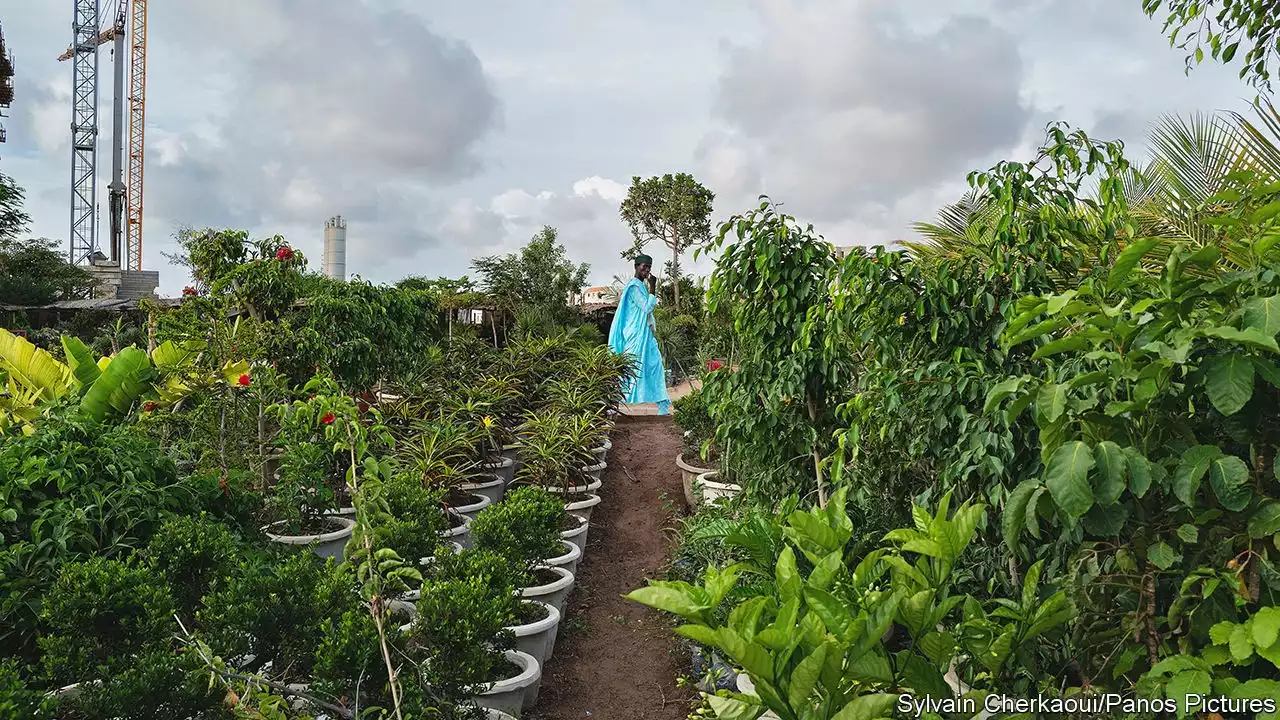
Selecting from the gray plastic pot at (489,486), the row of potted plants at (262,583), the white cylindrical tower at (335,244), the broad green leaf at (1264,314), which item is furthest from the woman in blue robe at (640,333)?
the white cylindrical tower at (335,244)

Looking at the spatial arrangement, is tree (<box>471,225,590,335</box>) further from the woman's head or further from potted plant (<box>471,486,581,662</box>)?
potted plant (<box>471,486,581,662</box>)

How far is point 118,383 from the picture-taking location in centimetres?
429

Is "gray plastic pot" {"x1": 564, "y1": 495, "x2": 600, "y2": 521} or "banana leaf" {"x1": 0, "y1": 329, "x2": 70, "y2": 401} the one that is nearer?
"banana leaf" {"x1": 0, "y1": 329, "x2": 70, "y2": 401}

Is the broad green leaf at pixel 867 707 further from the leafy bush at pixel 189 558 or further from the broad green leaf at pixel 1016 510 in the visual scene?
the leafy bush at pixel 189 558

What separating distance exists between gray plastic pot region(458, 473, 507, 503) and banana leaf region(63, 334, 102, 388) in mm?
2339

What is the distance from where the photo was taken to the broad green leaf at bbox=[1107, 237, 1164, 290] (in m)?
1.70

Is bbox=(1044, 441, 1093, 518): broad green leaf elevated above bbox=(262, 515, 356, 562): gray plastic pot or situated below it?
above

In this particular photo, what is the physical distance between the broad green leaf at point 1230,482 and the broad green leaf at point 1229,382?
13 centimetres

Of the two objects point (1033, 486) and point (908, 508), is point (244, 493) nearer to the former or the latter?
point (908, 508)

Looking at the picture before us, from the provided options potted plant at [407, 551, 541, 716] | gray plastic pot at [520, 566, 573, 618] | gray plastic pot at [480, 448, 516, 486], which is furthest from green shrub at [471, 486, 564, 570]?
gray plastic pot at [480, 448, 516, 486]

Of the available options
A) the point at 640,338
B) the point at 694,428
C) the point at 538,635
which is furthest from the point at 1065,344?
the point at 640,338

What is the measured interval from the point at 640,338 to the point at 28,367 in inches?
254

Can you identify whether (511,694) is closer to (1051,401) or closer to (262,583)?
(262,583)

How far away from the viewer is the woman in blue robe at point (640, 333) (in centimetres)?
A: 1018
